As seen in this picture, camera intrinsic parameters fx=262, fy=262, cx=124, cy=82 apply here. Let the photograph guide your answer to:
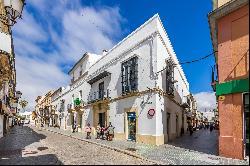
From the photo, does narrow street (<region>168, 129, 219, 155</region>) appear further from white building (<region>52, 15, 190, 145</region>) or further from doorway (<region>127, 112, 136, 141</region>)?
doorway (<region>127, 112, 136, 141</region>)

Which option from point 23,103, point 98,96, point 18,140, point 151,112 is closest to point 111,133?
point 151,112

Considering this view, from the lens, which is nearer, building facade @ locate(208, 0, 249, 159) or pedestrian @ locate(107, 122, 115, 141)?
building facade @ locate(208, 0, 249, 159)

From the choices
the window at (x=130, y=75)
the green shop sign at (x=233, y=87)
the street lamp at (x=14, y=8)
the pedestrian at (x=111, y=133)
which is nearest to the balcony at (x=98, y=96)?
the window at (x=130, y=75)

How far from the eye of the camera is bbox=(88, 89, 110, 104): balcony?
22652mm

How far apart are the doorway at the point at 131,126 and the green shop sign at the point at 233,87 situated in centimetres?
826

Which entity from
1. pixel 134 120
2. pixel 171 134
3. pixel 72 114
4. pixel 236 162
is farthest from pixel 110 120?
pixel 72 114

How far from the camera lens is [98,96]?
24891mm

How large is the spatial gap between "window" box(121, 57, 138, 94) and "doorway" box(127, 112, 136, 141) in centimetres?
181

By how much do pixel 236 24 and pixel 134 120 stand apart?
998cm

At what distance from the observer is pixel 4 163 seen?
9.55 m

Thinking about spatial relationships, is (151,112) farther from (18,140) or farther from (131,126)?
(18,140)

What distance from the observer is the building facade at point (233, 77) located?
10359 mm

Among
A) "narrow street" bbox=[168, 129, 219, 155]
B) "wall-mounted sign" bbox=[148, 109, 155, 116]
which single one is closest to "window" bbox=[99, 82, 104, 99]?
"narrow street" bbox=[168, 129, 219, 155]

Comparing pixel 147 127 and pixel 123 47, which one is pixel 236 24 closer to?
pixel 147 127
